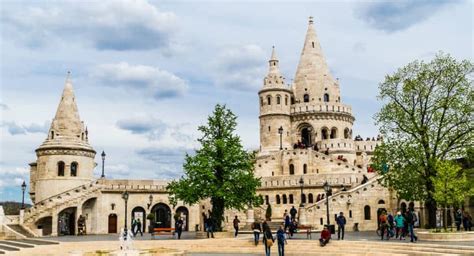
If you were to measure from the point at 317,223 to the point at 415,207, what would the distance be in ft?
24.5

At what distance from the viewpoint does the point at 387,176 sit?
33844 millimetres

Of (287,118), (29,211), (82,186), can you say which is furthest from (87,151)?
(287,118)

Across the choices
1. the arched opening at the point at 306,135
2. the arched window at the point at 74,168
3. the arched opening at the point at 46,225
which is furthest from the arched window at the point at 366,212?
the arched opening at the point at 46,225

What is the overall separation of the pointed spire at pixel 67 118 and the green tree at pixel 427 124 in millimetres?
29215

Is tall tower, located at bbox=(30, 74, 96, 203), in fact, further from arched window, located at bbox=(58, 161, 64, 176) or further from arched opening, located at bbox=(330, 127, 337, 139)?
arched opening, located at bbox=(330, 127, 337, 139)

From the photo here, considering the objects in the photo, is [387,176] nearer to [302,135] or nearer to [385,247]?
[385,247]

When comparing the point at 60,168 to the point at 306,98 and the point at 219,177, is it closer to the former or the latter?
the point at 219,177

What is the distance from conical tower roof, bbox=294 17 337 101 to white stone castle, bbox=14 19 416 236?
5.70m

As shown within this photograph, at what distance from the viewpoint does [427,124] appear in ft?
106

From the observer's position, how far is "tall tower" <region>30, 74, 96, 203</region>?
48.8 metres

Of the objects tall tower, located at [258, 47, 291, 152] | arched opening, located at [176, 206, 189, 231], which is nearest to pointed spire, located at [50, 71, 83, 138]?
arched opening, located at [176, 206, 189, 231]

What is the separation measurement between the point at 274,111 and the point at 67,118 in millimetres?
26074

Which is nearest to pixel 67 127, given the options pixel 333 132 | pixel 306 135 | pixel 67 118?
pixel 67 118

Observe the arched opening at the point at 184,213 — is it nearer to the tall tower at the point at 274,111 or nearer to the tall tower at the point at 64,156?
the tall tower at the point at 64,156
